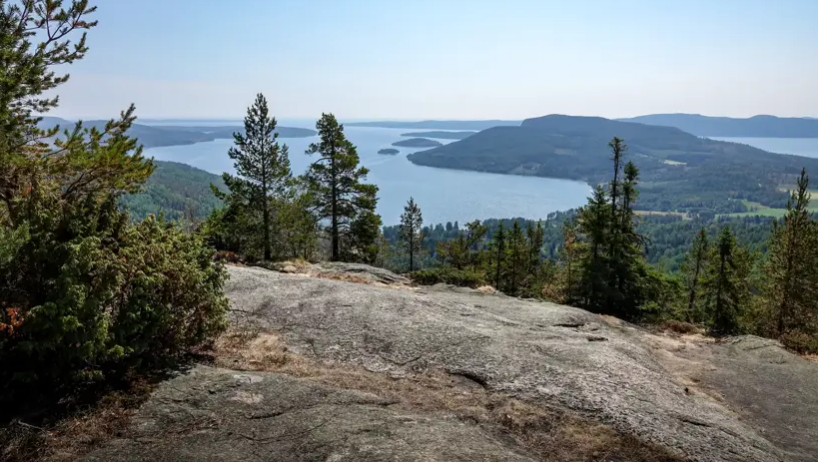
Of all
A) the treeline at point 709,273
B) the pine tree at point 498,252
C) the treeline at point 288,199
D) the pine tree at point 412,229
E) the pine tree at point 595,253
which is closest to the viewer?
the treeline at point 709,273

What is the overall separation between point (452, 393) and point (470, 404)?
0.48 metres

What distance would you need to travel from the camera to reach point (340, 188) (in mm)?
32062

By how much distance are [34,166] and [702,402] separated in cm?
1331

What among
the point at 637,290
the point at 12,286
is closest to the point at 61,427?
the point at 12,286

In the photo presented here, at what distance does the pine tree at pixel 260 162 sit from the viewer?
1137 inches

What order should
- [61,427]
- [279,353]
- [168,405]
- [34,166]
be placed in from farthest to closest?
[279,353] → [34,166] → [168,405] → [61,427]

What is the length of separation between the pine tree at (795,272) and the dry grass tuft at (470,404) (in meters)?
21.8

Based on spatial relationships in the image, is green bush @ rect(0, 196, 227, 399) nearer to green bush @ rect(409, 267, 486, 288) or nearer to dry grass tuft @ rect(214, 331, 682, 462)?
dry grass tuft @ rect(214, 331, 682, 462)

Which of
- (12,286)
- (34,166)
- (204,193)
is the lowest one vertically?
(204,193)

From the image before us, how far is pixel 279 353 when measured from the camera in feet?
31.1

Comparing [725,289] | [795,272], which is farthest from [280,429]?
[725,289]

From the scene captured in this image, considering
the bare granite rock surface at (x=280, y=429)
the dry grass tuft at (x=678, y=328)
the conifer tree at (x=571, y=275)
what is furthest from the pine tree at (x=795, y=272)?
the bare granite rock surface at (x=280, y=429)

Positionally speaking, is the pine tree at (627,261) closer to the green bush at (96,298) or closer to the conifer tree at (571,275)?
the conifer tree at (571,275)

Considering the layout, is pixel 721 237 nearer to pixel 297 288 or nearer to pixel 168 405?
pixel 297 288
